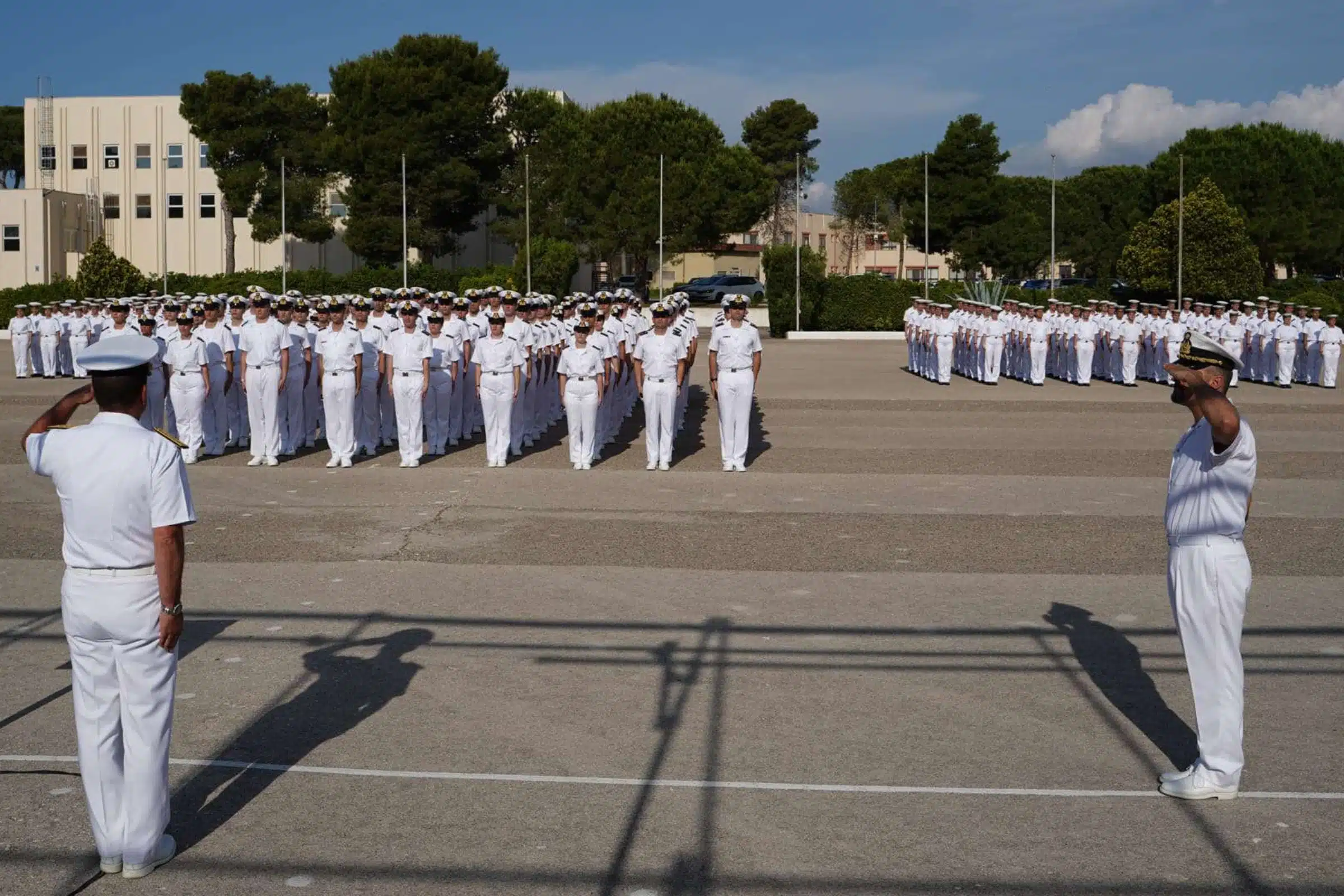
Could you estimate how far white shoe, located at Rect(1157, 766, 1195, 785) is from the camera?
6039 mm

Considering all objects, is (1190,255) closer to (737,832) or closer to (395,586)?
→ (395,586)

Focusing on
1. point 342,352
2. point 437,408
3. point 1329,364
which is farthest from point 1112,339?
point 342,352

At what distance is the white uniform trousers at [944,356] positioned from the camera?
31469mm

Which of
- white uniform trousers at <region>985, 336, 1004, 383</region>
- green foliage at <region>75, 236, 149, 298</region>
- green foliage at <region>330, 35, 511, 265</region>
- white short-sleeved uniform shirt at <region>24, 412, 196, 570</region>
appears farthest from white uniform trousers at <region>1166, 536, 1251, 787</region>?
green foliage at <region>330, 35, 511, 265</region>

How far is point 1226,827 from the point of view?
223 inches

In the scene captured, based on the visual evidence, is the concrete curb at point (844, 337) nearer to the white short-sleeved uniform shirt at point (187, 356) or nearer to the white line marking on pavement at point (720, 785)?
the white short-sleeved uniform shirt at point (187, 356)

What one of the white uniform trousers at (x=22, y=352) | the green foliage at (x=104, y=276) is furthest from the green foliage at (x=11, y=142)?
the white uniform trousers at (x=22, y=352)

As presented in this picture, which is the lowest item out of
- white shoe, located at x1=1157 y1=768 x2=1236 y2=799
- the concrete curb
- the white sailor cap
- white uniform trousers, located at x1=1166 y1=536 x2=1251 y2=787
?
white shoe, located at x1=1157 y1=768 x2=1236 y2=799

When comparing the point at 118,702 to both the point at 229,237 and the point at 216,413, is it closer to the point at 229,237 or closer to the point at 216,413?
the point at 216,413

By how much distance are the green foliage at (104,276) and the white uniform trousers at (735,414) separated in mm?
40824

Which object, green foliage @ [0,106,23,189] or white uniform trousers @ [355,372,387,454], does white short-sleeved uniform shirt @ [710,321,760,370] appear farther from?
green foliage @ [0,106,23,189]

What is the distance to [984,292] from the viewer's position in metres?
53.8

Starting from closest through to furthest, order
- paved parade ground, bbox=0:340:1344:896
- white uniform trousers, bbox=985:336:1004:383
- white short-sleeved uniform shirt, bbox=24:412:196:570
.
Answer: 1. white short-sleeved uniform shirt, bbox=24:412:196:570
2. paved parade ground, bbox=0:340:1344:896
3. white uniform trousers, bbox=985:336:1004:383

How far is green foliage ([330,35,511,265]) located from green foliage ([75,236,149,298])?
12.4 metres
